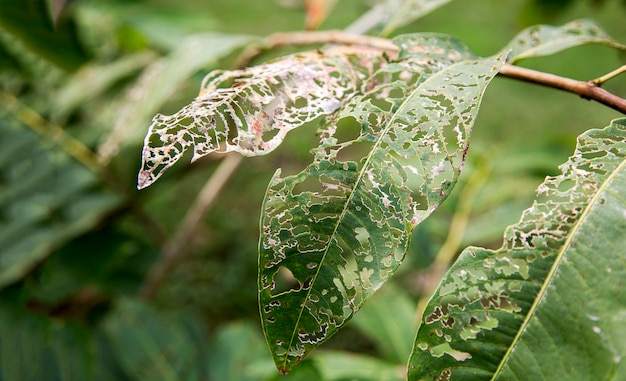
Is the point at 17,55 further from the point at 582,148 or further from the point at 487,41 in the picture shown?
the point at 487,41

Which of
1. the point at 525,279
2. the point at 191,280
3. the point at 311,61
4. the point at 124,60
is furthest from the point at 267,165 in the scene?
the point at 525,279

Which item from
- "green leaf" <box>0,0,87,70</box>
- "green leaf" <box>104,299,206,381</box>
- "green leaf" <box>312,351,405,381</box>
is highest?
"green leaf" <box>0,0,87,70</box>

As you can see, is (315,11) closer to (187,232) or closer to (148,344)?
(187,232)

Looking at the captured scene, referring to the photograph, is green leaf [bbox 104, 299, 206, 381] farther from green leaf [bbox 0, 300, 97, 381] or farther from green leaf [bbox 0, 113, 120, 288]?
green leaf [bbox 0, 113, 120, 288]

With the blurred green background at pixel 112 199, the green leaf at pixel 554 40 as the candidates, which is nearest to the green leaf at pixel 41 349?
the blurred green background at pixel 112 199

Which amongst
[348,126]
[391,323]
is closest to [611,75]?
[391,323]

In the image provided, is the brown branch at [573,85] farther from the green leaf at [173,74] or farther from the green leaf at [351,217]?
the green leaf at [173,74]

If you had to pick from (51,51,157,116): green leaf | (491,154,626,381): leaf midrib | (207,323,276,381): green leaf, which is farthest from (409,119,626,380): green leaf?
(51,51,157,116): green leaf
